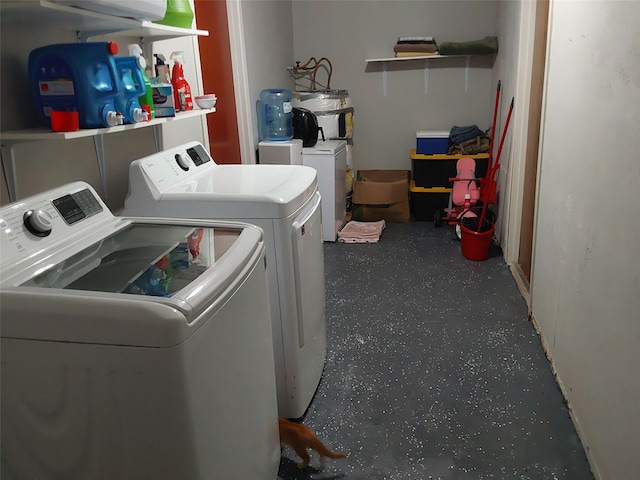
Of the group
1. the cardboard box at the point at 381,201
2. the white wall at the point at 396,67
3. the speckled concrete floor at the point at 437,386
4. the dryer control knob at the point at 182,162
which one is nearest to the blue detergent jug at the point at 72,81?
the dryer control knob at the point at 182,162

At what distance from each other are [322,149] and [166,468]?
3.12 metres

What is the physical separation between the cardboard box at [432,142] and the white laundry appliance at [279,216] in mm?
2461

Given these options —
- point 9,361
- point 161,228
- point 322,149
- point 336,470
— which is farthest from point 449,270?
point 9,361

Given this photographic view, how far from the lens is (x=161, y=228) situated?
163 centimetres

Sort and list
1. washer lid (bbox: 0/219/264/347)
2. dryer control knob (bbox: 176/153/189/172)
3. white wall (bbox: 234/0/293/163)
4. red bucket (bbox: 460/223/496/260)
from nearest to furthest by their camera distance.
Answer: washer lid (bbox: 0/219/264/347) → dryer control knob (bbox: 176/153/189/172) → white wall (bbox: 234/0/293/163) → red bucket (bbox: 460/223/496/260)

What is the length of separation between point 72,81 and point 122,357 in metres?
0.98

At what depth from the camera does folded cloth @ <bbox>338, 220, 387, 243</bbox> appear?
4.16 meters

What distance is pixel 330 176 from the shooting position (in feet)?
13.1

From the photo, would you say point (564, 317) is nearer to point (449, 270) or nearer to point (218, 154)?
point (449, 270)

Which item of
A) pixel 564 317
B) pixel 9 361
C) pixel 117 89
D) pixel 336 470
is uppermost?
pixel 117 89

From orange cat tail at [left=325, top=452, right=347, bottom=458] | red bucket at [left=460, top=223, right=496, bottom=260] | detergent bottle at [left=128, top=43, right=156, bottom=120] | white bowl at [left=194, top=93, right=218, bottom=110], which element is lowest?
orange cat tail at [left=325, top=452, right=347, bottom=458]

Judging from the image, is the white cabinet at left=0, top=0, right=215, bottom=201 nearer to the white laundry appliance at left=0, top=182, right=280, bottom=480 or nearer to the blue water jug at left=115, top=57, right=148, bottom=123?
the blue water jug at left=115, top=57, right=148, bottom=123

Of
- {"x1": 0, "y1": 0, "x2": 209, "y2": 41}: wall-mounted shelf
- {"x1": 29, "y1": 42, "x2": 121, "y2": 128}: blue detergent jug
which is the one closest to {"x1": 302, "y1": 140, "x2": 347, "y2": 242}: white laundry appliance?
{"x1": 0, "y1": 0, "x2": 209, "y2": 41}: wall-mounted shelf

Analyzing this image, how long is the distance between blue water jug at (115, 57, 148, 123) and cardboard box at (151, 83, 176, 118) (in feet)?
0.63
